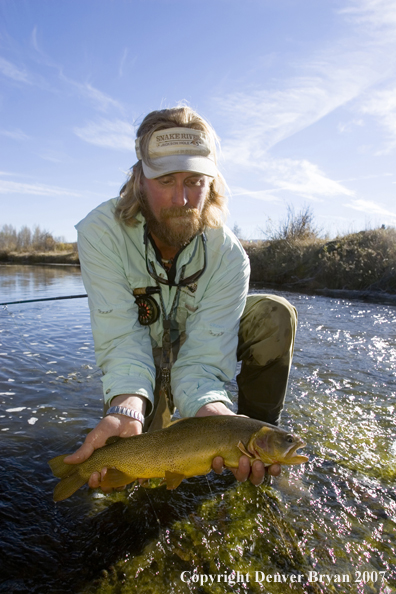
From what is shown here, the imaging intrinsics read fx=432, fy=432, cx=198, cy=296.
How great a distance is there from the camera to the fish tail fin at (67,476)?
2156 millimetres

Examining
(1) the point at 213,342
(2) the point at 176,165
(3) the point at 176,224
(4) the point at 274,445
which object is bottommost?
(4) the point at 274,445

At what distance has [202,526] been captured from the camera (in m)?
2.44

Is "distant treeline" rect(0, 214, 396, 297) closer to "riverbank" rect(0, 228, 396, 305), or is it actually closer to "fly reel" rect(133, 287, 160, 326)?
"riverbank" rect(0, 228, 396, 305)

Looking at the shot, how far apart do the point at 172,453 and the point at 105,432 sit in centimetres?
37

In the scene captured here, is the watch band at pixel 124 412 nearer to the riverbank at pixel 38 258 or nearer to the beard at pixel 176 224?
the beard at pixel 176 224

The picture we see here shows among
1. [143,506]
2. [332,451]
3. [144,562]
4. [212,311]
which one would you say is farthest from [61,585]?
[332,451]

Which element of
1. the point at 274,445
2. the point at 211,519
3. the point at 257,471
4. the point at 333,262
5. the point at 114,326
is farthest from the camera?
the point at 333,262

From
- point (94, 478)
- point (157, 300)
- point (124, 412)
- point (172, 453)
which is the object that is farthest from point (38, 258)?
point (172, 453)

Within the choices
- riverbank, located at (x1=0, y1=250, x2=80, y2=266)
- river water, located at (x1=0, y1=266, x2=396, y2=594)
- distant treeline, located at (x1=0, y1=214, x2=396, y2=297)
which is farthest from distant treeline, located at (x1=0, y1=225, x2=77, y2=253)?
river water, located at (x1=0, y1=266, x2=396, y2=594)

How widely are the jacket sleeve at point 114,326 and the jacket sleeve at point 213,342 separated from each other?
0.75 feet

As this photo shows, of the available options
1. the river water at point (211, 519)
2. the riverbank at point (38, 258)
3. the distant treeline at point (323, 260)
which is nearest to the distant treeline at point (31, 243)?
the riverbank at point (38, 258)

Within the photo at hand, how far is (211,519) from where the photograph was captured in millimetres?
2516

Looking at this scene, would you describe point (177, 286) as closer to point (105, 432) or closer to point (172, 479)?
point (105, 432)

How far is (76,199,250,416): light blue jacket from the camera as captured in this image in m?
2.62
